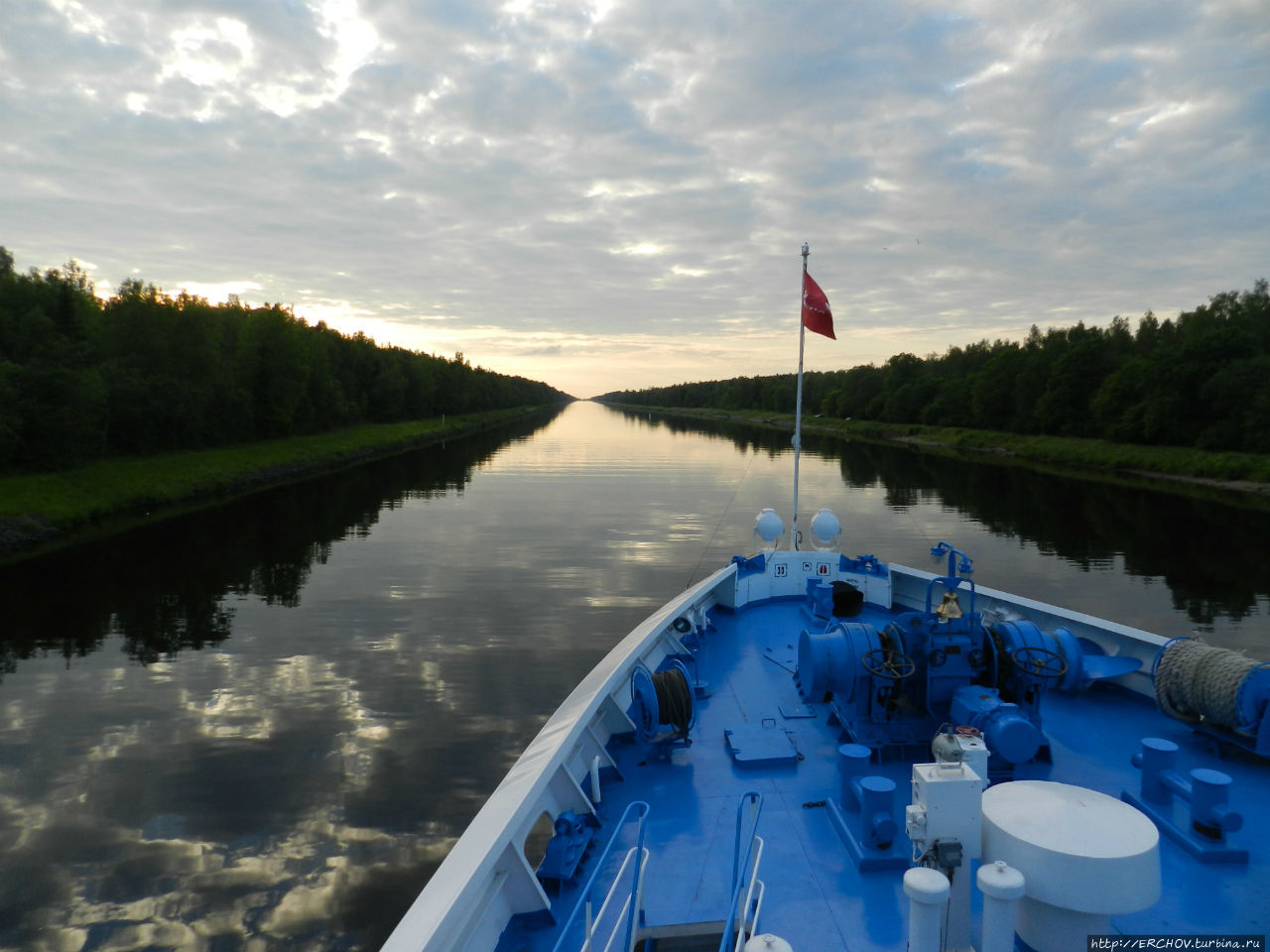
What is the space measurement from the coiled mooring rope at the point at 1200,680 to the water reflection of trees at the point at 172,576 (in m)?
19.2

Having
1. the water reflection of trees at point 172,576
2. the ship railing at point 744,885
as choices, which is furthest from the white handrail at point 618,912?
the water reflection of trees at point 172,576

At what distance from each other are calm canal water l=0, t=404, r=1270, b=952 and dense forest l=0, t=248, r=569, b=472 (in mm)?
7271

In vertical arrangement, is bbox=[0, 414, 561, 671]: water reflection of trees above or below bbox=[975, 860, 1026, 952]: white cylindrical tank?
below

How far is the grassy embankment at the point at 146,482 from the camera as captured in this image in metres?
30.3

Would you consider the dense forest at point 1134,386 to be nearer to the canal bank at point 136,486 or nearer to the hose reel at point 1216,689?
the hose reel at point 1216,689

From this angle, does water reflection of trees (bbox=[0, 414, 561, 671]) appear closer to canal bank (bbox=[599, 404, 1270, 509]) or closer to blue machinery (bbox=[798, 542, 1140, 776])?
blue machinery (bbox=[798, 542, 1140, 776])

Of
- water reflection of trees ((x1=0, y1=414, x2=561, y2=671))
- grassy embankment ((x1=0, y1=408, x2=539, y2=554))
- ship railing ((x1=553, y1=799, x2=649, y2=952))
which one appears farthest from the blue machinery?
grassy embankment ((x1=0, y1=408, x2=539, y2=554))

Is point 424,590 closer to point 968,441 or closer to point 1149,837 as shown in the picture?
point 1149,837

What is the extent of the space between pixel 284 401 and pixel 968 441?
74119 mm

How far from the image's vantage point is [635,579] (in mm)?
24609

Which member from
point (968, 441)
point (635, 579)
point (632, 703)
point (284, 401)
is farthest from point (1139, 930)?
point (968, 441)

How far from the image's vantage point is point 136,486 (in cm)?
3884

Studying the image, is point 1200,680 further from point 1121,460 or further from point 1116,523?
point 1121,460

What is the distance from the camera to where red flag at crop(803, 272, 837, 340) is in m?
12.0
